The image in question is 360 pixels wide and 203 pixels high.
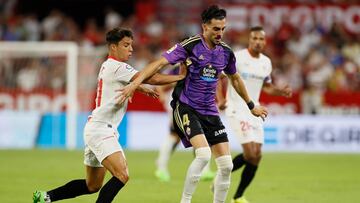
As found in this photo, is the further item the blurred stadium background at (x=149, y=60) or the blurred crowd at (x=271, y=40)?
the blurred crowd at (x=271, y=40)

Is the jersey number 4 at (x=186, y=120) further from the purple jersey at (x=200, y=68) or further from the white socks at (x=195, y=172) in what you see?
the white socks at (x=195, y=172)

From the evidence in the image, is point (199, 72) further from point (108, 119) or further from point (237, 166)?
point (237, 166)

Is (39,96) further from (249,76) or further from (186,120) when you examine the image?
(186,120)

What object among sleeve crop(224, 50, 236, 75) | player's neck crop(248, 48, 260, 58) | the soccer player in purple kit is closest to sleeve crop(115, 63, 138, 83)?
the soccer player in purple kit

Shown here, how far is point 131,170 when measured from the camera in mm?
15258

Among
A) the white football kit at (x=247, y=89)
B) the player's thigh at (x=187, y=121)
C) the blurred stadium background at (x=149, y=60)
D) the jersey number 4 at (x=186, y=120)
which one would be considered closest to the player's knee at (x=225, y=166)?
the player's thigh at (x=187, y=121)

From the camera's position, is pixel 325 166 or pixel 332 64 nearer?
pixel 325 166

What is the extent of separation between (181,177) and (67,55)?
7.51m

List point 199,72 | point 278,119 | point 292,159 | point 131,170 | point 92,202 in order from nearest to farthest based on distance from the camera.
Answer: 1. point 199,72
2. point 92,202
3. point 131,170
4. point 292,159
5. point 278,119

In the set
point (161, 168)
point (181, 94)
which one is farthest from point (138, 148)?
point (181, 94)

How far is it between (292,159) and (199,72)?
30.7 feet

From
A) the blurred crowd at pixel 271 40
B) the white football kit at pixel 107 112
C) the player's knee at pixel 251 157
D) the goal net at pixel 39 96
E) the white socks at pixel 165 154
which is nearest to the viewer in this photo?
the white football kit at pixel 107 112

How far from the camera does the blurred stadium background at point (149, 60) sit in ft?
66.1

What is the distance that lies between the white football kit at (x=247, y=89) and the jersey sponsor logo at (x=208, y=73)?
2.05 metres
